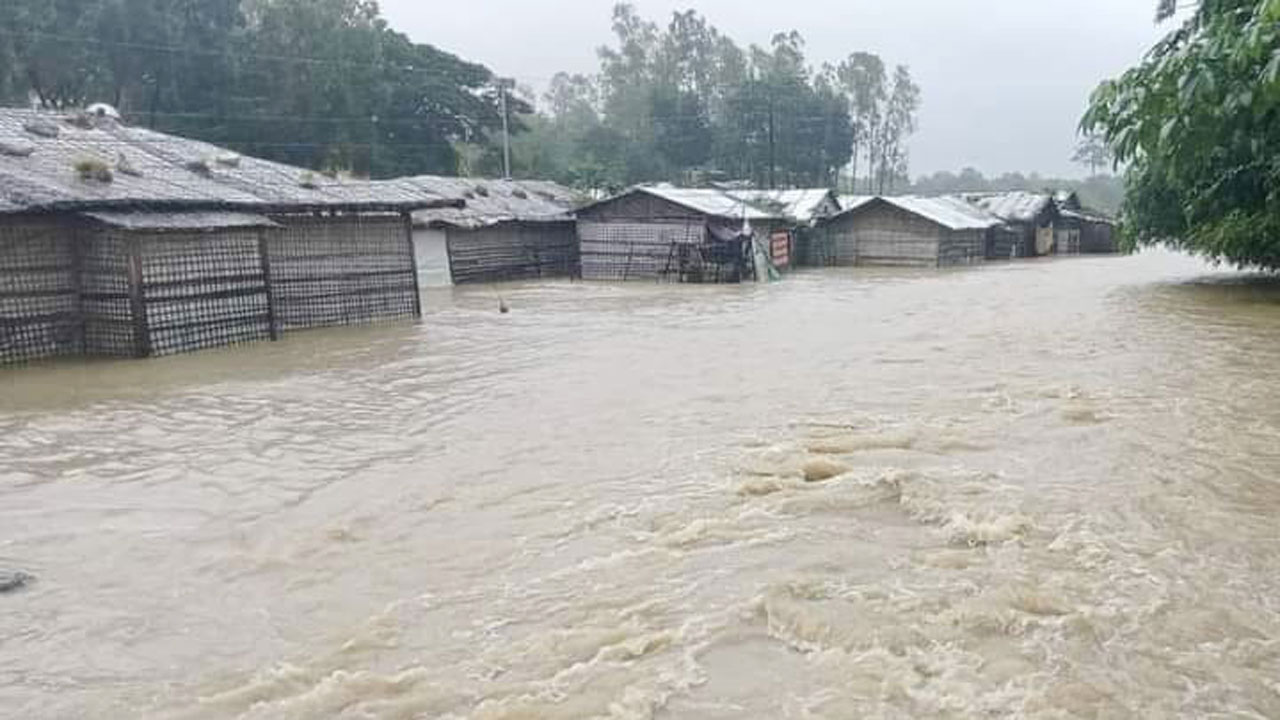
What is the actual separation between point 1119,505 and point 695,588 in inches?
105

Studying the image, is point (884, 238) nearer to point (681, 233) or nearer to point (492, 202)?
point (681, 233)

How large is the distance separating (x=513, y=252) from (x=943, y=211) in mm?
15601

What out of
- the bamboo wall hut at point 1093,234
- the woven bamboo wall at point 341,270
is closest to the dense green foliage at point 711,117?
the bamboo wall hut at point 1093,234

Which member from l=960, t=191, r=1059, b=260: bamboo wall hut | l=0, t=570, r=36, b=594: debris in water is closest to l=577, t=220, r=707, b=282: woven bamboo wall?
l=960, t=191, r=1059, b=260: bamboo wall hut

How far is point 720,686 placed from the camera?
372 cm

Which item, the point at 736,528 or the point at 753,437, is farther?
the point at 753,437

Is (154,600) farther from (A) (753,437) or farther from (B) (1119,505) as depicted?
(B) (1119,505)

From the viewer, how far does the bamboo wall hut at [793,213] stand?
30891mm

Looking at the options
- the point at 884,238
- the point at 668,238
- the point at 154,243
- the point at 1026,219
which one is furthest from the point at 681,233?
the point at 1026,219

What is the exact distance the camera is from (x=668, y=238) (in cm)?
2670

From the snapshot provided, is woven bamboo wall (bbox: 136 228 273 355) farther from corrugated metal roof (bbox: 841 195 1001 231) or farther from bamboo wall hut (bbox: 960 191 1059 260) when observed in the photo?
bamboo wall hut (bbox: 960 191 1059 260)

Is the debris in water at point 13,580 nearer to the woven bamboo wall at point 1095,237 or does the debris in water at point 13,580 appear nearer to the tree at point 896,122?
the woven bamboo wall at point 1095,237

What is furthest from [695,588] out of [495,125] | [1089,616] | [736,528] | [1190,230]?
[495,125]

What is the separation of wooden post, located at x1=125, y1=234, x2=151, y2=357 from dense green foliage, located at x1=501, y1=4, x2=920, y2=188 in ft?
86.9
